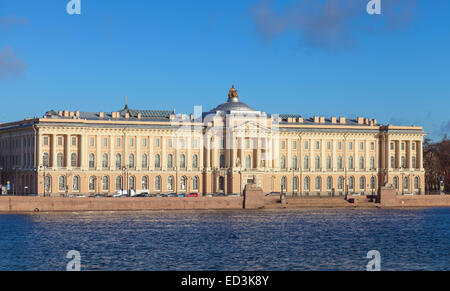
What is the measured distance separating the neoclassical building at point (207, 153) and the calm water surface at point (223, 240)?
15047 millimetres

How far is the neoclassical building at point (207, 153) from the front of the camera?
80625 mm

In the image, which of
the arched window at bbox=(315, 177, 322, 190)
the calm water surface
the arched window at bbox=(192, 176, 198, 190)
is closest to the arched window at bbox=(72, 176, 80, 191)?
the arched window at bbox=(192, 176, 198, 190)

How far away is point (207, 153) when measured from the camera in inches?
3433

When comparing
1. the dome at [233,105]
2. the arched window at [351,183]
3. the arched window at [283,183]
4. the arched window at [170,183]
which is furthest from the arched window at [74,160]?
the arched window at [351,183]

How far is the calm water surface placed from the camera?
129ft

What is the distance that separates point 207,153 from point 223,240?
126 feet

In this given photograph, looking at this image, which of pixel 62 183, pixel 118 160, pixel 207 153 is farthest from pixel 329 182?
pixel 62 183

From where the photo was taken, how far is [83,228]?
54.6 meters

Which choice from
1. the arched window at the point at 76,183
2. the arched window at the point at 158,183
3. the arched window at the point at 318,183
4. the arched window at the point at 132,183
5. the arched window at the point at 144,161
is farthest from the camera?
the arched window at the point at 318,183

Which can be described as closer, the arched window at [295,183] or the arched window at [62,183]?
the arched window at [62,183]

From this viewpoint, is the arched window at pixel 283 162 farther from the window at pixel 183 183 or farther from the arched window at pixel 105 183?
the arched window at pixel 105 183
